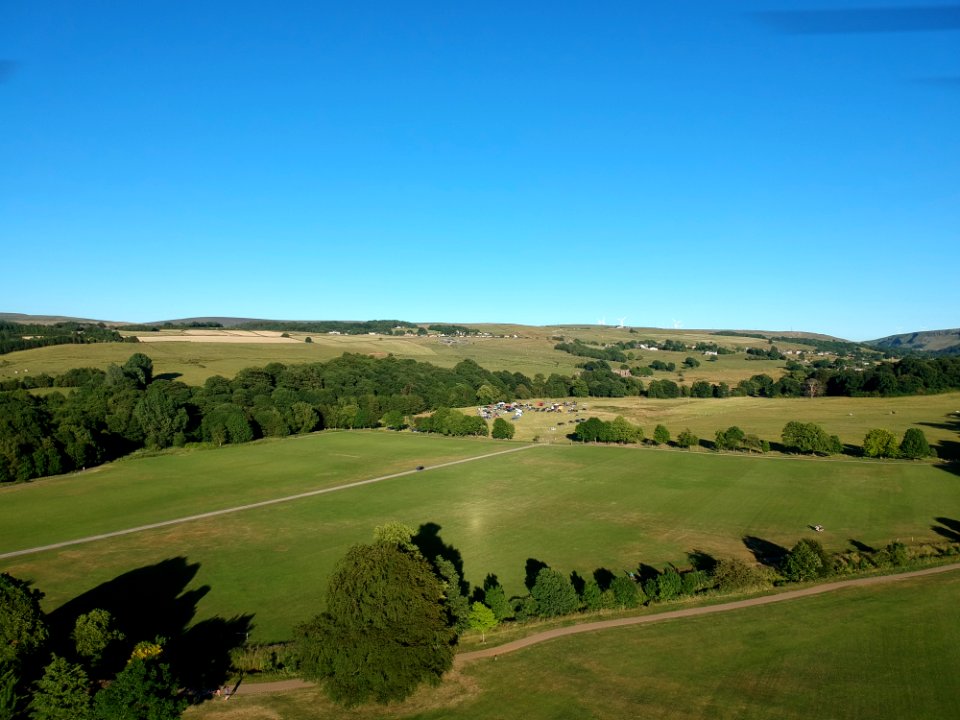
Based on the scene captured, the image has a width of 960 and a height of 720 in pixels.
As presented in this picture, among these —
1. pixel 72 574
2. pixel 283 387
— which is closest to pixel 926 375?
pixel 283 387

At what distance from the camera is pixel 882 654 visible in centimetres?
2784

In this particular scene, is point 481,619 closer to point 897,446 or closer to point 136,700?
point 136,700

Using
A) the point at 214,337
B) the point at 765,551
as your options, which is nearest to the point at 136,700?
the point at 765,551

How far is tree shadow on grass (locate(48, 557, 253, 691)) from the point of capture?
27.6 meters

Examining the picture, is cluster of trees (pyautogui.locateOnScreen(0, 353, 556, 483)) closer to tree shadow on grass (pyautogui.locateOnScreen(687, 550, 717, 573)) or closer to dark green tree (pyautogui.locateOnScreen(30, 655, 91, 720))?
dark green tree (pyautogui.locateOnScreen(30, 655, 91, 720))

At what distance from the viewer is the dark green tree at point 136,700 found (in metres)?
21.3

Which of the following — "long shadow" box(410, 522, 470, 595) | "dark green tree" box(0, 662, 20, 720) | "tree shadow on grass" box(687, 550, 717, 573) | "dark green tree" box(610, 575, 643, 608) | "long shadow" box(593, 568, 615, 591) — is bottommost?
"long shadow" box(410, 522, 470, 595)

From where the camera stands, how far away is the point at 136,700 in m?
21.4

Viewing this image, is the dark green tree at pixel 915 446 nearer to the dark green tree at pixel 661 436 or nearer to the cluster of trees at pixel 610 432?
the dark green tree at pixel 661 436

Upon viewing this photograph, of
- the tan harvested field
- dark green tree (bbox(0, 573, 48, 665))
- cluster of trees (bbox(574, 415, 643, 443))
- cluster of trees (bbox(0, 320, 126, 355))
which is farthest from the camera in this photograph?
the tan harvested field

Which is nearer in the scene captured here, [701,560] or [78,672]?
[78,672]

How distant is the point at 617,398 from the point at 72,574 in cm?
11646

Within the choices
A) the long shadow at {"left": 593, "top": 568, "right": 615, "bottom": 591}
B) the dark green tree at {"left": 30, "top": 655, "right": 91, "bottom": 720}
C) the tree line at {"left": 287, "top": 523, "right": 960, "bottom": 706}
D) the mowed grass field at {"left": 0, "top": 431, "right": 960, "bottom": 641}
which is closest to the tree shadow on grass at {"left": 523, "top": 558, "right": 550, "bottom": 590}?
the tree line at {"left": 287, "top": 523, "right": 960, "bottom": 706}

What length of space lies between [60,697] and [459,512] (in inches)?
1364
